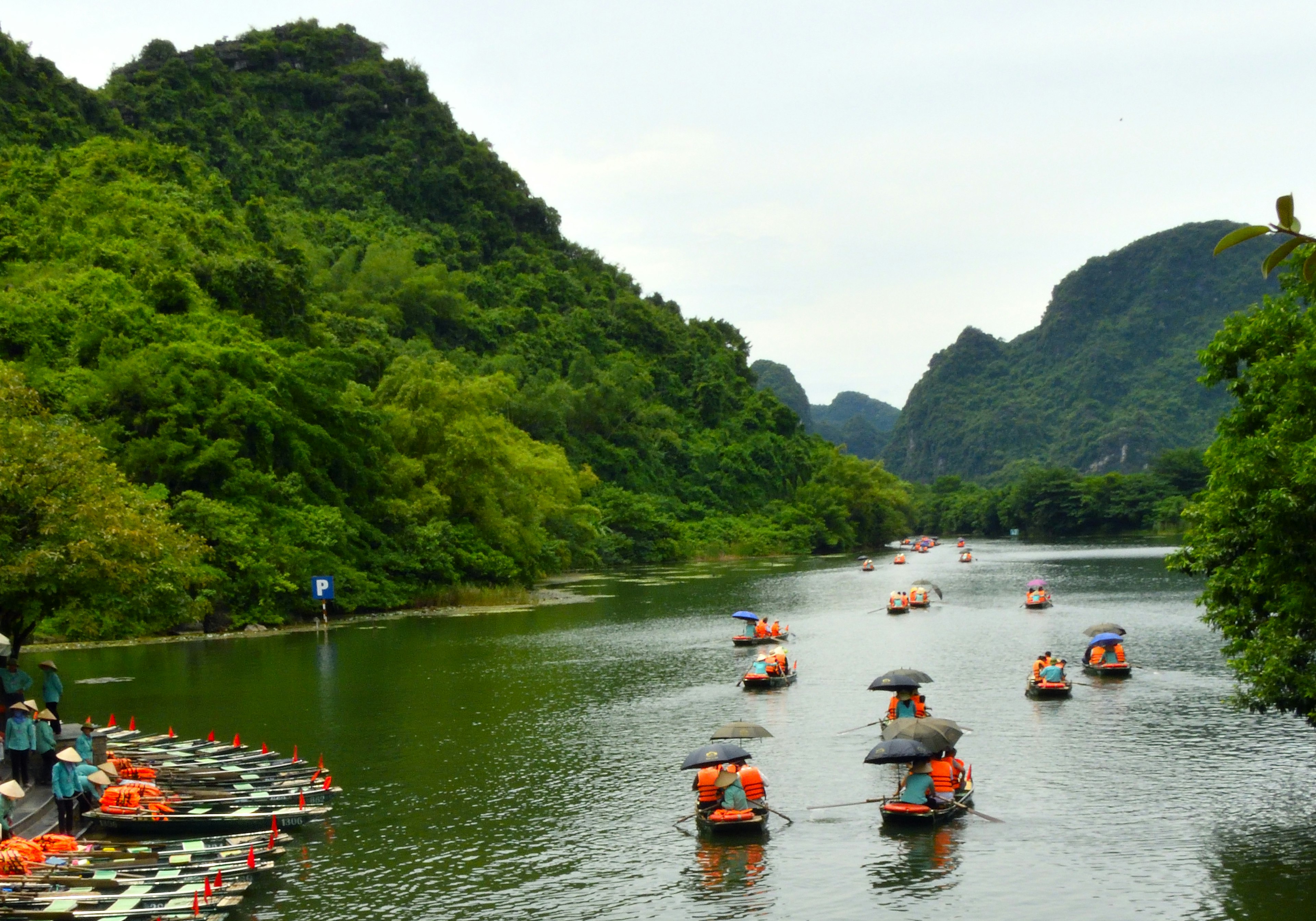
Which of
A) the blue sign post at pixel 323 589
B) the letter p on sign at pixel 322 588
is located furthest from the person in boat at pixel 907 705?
the letter p on sign at pixel 322 588

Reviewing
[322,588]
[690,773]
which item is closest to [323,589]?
[322,588]

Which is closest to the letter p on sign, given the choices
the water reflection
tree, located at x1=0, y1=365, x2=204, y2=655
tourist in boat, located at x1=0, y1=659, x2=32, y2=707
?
tree, located at x1=0, y1=365, x2=204, y2=655

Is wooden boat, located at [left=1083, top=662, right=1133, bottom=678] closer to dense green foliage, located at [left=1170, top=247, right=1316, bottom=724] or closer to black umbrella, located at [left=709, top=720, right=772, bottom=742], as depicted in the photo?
dense green foliage, located at [left=1170, top=247, right=1316, bottom=724]

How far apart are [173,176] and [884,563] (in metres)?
80.9

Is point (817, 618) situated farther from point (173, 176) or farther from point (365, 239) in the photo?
point (365, 239)

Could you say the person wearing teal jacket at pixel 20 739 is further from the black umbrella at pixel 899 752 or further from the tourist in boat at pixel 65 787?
the black umbrella at pixel 899 752

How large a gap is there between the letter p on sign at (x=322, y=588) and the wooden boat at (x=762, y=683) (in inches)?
1129

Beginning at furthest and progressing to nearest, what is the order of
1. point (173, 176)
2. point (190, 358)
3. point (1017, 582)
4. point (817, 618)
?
point (173, 176) < point (1017, 582) < point (817, 618) < point (190, 358)

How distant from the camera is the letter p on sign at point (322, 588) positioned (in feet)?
203

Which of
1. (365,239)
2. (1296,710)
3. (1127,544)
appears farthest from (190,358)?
(1127,544)

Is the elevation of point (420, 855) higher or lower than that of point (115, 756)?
lower

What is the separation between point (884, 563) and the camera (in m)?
124

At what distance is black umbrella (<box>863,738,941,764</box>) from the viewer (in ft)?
80.1

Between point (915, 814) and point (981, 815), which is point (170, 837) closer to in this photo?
point (915, 814)
